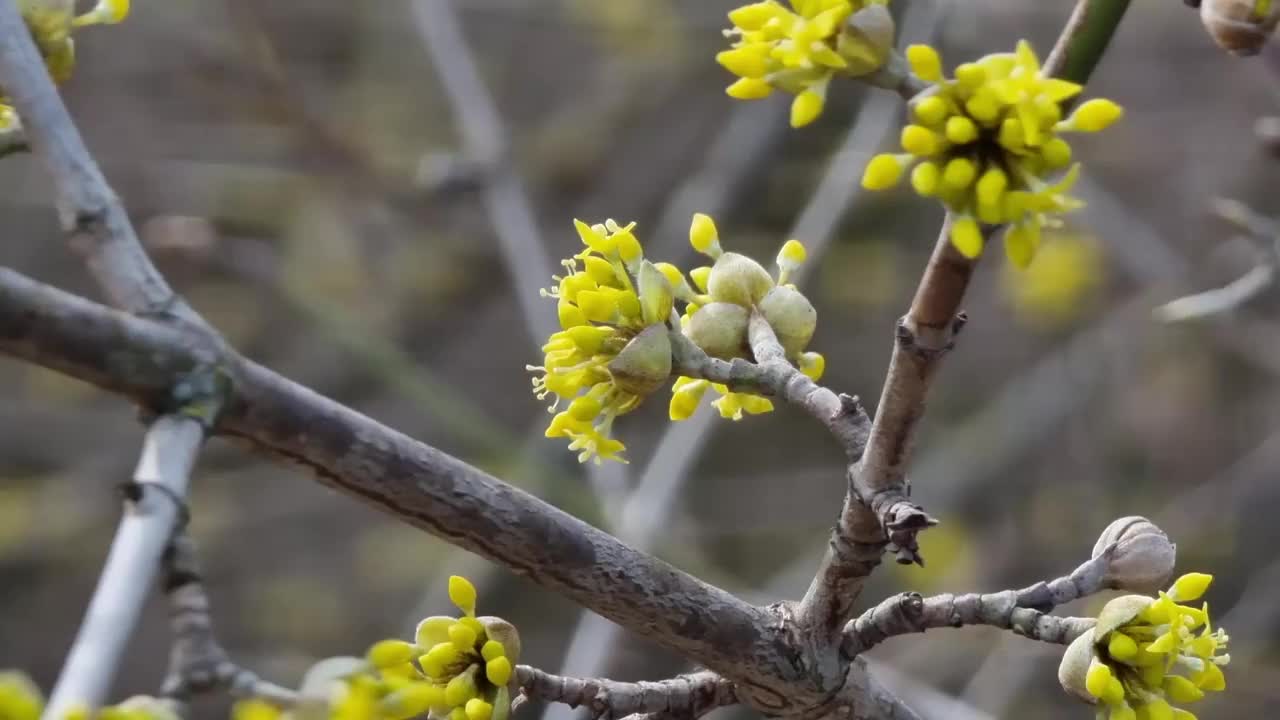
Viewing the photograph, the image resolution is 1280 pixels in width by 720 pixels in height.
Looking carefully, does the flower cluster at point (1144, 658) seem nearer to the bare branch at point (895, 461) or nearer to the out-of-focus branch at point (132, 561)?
the bare branch at point (895, 461)

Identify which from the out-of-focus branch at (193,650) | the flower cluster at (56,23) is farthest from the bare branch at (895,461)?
the flower cluster at (56,23)

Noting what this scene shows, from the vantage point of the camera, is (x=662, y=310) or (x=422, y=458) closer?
(x=422, y=458)

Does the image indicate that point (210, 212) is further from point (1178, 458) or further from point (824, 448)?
point (1178, 458)

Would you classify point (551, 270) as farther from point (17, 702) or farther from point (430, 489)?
point (17, 702)

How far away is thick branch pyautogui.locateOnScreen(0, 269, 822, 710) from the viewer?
72cm

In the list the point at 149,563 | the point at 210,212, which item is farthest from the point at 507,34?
the point at 149,563

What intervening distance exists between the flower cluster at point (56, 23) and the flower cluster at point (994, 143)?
0.55 m

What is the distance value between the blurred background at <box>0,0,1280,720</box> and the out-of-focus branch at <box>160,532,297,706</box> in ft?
9.16

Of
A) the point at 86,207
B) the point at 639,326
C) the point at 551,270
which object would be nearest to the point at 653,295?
the point at 639,326

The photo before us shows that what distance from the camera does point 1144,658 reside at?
97 centimetres

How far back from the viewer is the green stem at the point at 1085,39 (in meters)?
0.79

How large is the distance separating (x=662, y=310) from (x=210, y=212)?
3573mm

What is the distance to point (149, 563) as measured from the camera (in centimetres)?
64

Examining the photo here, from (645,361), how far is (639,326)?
4 centimetres
